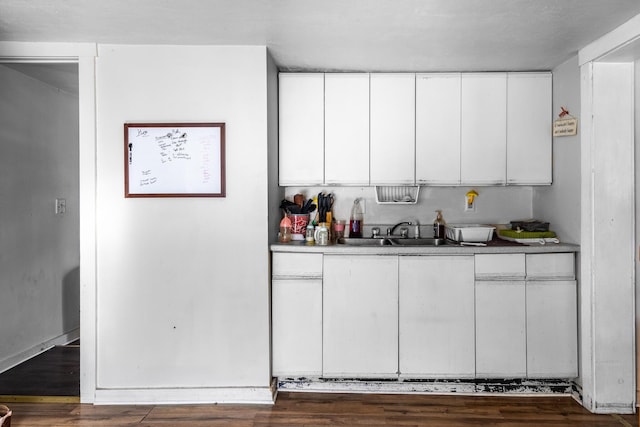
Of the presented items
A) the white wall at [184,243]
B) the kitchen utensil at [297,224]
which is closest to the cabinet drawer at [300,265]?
the white wall at [184,243]

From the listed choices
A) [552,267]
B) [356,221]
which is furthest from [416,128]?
[552,267]

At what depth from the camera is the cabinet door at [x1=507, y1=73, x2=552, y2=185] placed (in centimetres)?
355

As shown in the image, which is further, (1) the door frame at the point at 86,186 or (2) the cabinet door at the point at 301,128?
(2) the cabinet door at the point at 301,128

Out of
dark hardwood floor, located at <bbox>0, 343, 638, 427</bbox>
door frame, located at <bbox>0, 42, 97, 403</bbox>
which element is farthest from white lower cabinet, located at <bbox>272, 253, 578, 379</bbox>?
door frame, located at <bbox>0, 42, 97, 403</bbox>

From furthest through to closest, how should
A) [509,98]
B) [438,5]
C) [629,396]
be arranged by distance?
1. [509,98]
2. [629,396]
3. [438,5]

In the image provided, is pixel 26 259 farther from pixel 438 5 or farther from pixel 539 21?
pixel 539 21

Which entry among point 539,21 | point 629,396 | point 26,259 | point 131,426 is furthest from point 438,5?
point 26,259

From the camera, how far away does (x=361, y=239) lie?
367 cm

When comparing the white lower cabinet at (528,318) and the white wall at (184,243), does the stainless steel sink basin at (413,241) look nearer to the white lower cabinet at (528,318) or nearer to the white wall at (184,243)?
the white lower cabinet at (528,318)

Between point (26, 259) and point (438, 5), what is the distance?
369cm

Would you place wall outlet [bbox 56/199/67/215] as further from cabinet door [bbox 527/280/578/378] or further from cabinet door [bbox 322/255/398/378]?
cabinet door [bbox 527/280/578/378]

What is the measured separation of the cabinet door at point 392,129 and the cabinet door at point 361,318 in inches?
29.6

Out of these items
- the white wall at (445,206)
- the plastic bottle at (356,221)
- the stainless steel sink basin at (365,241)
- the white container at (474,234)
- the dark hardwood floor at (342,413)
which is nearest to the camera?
the dark hardwood floor at (342,413)

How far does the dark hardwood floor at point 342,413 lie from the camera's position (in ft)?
9.11
